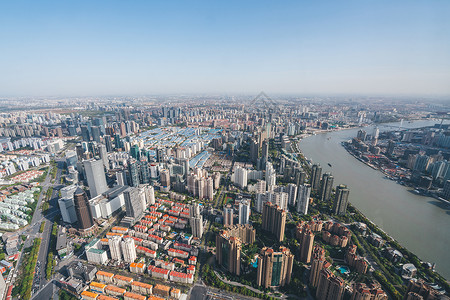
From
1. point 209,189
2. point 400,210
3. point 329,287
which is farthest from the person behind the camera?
point 209,189

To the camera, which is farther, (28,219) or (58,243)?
(28,219)

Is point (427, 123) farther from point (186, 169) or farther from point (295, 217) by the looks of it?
point (186, 169)

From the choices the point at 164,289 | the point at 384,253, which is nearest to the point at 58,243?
the point at 164,289

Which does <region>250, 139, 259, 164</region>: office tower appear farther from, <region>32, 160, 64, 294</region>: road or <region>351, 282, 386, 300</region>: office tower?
<region>32, 160, 64, 294</region>: road

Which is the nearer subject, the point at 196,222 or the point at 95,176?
the point at 196,222

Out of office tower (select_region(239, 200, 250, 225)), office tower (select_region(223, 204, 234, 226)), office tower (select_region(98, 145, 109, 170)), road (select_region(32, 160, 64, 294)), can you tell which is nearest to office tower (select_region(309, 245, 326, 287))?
office tower (select_region(239, 200, 250, 225))

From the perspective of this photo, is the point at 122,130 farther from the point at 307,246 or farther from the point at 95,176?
the point at 307,246

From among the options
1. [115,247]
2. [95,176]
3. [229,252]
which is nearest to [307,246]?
[229,252]
